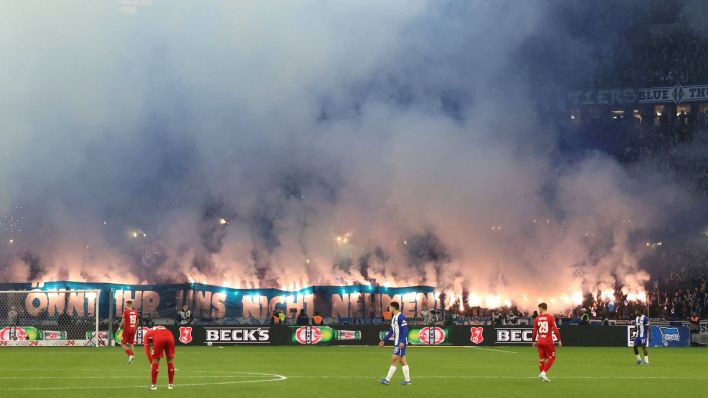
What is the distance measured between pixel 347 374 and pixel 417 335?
24.1 metres

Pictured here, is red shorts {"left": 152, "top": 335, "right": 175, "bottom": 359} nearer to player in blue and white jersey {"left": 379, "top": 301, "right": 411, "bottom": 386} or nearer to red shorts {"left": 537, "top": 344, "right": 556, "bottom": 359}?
player in blue and white jersey {"left": 379, "top": 301, "right": 411, "bottom": 386}

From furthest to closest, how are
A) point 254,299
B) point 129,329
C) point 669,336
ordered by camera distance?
point 254,299 → point 669,336 → point 129,329

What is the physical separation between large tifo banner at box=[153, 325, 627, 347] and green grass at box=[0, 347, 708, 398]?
7.52 meters

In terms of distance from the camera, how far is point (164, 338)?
20484mm

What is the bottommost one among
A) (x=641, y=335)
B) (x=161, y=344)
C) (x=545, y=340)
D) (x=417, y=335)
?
(x=417, y=335)

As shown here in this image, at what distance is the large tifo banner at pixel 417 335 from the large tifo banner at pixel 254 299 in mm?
26332

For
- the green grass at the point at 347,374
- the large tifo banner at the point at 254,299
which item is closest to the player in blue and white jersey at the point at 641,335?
the green grass at the point at 347,374

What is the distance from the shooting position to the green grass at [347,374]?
70.5 feet

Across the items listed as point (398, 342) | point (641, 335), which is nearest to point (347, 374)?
point (398, 342)

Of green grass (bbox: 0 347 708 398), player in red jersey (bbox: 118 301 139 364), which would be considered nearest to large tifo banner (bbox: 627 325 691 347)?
green grass (bbox: 0 347 708 398)

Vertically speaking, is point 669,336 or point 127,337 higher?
point 127,337

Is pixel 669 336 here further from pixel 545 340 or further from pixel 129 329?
pixel 129 329

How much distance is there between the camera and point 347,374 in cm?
2791

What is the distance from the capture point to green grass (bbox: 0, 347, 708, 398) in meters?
21.5
